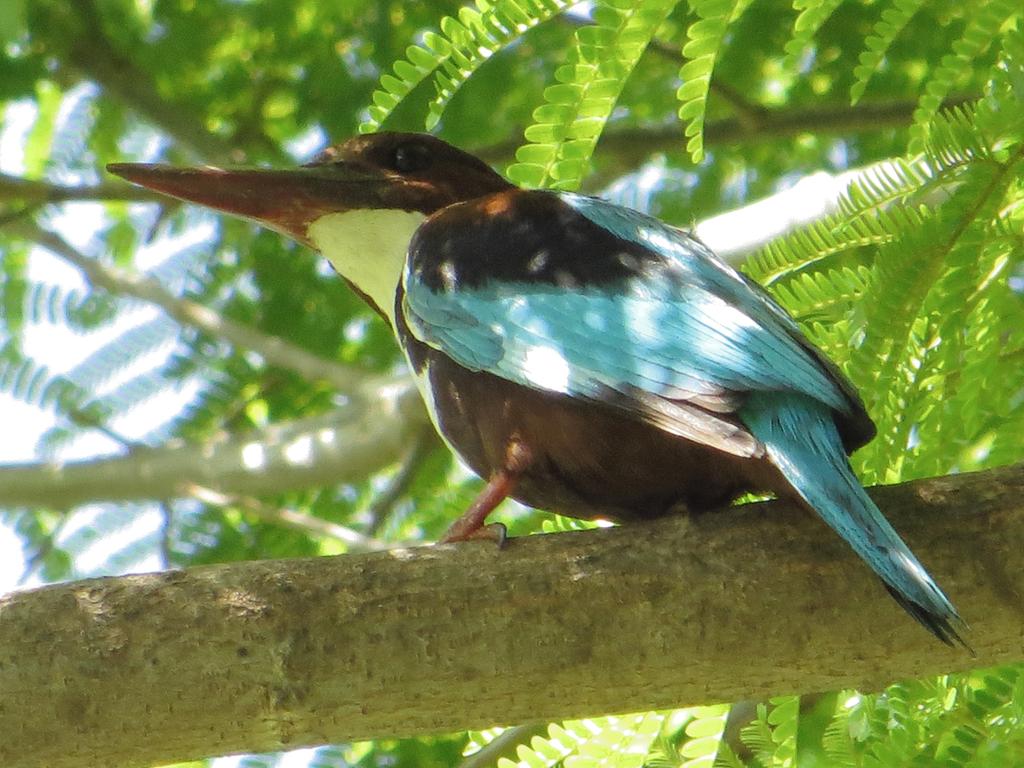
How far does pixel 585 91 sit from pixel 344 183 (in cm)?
129

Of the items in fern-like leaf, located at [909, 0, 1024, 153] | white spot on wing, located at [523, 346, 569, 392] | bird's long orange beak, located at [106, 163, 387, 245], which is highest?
bird's long orange beak, located at [106, 163, 387, 245]

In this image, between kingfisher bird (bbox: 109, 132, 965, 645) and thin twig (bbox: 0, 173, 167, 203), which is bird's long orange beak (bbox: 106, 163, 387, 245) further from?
thin twig (bbox: 0, 173, 167, 203)

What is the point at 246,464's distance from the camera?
5676 millimetres

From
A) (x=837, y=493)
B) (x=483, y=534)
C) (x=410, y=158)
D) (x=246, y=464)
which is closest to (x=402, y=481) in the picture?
(x=246, y=464)

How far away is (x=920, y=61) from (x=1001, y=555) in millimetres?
3062

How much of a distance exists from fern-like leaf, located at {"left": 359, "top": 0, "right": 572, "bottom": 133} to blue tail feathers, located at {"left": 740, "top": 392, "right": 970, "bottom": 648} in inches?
31.4

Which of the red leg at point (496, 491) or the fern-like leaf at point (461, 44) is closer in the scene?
the fern-like leaf at point (461, 44)

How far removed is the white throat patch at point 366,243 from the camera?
13.0ft

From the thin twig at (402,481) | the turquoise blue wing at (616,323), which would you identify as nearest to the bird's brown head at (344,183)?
the turquoise blue wing at (616,323)

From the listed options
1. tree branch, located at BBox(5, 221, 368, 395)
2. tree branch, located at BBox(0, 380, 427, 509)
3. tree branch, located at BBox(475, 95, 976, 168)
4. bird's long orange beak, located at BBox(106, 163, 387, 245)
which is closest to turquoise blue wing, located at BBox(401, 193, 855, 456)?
bird's long orange beak, located at BBox(106, 163, 387, 245)

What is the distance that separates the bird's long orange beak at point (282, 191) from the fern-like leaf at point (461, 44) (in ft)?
2.99

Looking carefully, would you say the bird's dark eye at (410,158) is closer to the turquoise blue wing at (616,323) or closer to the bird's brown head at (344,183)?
the bird's brown head at (344,183)

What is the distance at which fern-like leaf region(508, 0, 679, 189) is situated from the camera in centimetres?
273

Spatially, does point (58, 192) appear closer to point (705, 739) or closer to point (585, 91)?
point (585, 91)
